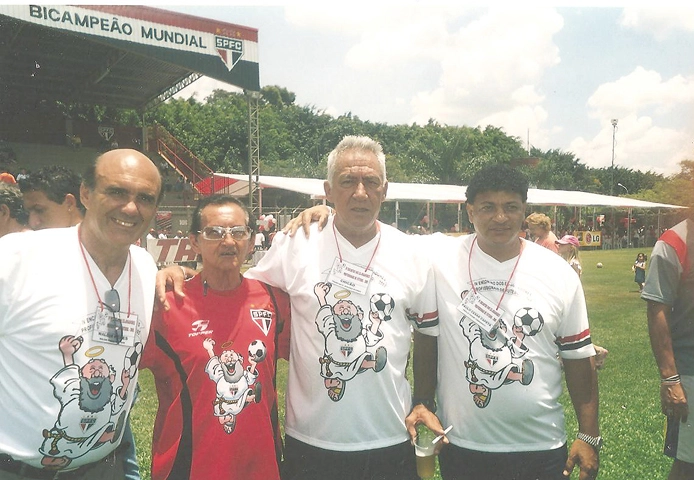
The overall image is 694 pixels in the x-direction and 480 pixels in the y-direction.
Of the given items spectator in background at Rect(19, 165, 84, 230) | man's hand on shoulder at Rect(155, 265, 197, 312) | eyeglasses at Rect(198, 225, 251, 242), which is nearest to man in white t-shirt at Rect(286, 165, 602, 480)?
eyeglasses at Rect(198, 225, 251, 242)

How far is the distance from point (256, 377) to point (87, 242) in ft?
3.16

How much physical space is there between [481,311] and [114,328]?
5.50 feet

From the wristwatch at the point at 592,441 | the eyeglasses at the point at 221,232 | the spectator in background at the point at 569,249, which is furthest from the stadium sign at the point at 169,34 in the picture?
the wristwatch at the point at 592,441

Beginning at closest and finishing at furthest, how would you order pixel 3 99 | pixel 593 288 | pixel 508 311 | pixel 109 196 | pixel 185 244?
pixel 109 196, pixel 508 311, pixel 185 244, pixel 593 288, pixel 3 99

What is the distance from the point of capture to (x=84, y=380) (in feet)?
6.99

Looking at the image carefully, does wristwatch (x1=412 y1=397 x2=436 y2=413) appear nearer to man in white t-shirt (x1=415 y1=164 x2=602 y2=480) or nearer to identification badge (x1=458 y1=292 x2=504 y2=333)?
man in white t-shirt (x1=415 y1=164 x2=602 y2=480)

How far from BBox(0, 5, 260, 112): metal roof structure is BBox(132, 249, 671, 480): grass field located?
10.0 metres

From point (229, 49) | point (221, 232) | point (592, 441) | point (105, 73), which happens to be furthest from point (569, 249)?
point (105, 73)

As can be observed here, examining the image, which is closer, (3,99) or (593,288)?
(593,288)

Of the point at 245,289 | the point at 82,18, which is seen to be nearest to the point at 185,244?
the point at 82,18

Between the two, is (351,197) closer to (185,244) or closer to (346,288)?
(346,288)

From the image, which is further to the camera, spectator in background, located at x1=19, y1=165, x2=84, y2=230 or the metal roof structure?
the metal roof structure

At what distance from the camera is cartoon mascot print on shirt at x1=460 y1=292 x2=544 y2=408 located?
2.53 m

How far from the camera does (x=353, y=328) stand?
258 cm
